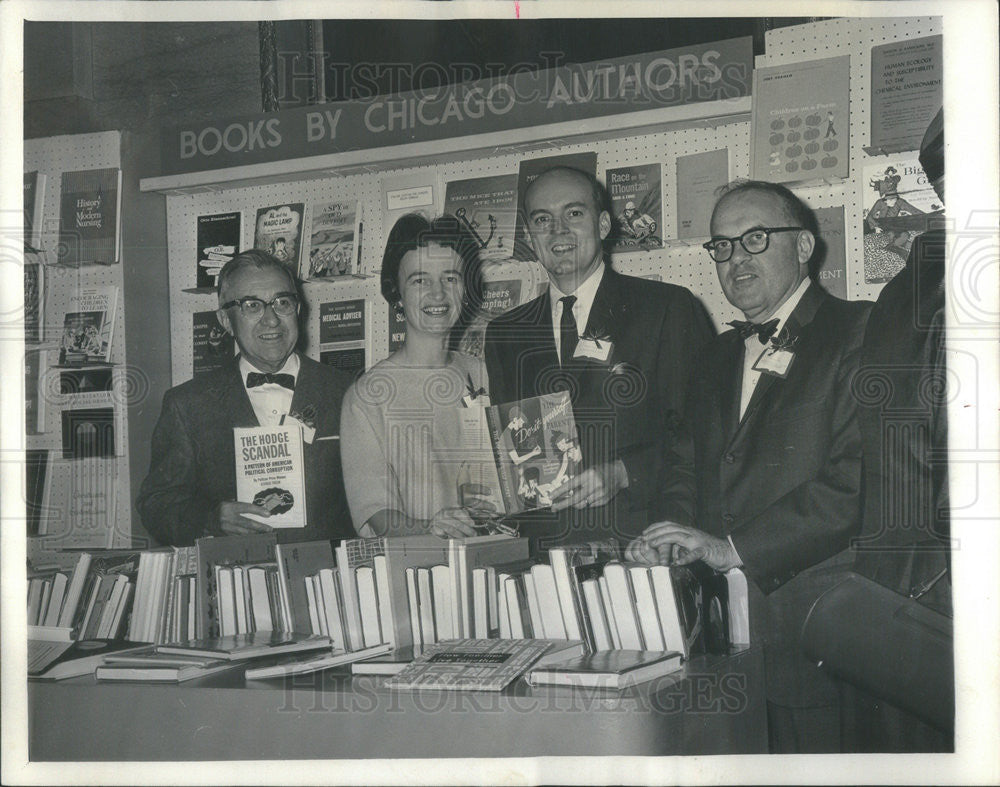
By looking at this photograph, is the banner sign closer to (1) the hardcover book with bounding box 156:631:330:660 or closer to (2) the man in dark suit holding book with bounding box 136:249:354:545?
(2) the man in dark suit holding book with bounding box 136:249:354:545

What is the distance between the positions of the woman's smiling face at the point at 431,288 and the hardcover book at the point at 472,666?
1.01 m

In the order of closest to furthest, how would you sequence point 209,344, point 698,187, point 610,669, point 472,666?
point 610,669, point 472,666, point 698,187, point 209,344

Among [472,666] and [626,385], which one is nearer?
[472,666]

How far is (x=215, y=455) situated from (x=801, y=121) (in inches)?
A: 82.0

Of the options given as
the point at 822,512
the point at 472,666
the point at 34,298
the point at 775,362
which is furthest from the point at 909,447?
the point at 34,298

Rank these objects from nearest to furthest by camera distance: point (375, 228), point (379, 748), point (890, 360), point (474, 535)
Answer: point (379, 748), point (890, 360), point (474, 535), point (375, 228)

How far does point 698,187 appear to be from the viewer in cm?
308

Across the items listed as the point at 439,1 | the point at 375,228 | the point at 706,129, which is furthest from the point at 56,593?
the point at 706,129

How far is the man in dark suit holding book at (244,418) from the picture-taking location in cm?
340

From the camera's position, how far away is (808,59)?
2973mm

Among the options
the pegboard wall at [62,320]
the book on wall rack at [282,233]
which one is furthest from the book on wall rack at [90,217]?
the book on wall rack at [282,233]

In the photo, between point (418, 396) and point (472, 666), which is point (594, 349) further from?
point (472, 666)

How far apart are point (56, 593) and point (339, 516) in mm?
898

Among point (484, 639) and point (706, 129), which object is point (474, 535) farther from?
point (706, 129)
